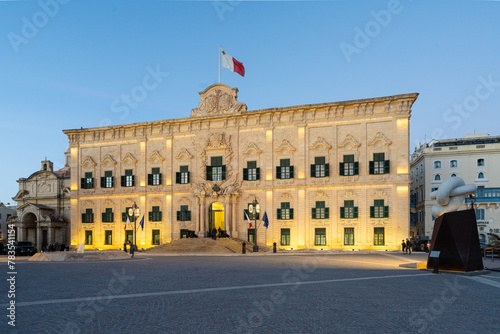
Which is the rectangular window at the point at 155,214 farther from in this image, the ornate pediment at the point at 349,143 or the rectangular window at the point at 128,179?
the ornate pediment at the point at 349,143

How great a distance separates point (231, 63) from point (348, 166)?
15.0 meters

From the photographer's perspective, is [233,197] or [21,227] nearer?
[233,197]

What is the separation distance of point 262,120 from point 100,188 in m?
19.9

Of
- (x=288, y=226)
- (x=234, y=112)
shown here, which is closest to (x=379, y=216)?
(x=288, y=226)

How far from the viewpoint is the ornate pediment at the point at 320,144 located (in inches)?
1501

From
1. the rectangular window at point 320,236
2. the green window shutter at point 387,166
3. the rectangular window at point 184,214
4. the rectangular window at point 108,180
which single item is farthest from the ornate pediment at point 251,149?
the rectangular window at point 108,180

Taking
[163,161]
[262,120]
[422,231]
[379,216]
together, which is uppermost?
[262,120]

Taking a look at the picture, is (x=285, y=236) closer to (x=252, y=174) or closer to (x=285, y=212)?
(x=285, y=212)

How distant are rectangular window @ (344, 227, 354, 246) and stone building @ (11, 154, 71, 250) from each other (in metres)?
35.9

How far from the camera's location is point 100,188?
45688 millimetres

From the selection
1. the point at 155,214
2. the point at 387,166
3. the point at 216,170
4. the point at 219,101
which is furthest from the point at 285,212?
the point at 155,214

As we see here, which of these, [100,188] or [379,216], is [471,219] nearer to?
[379,216]

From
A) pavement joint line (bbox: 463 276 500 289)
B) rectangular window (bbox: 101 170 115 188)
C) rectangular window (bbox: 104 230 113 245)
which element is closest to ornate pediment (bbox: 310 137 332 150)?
rectangular window (bbox: 101 170 115 188)

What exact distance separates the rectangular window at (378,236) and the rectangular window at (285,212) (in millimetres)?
7652
